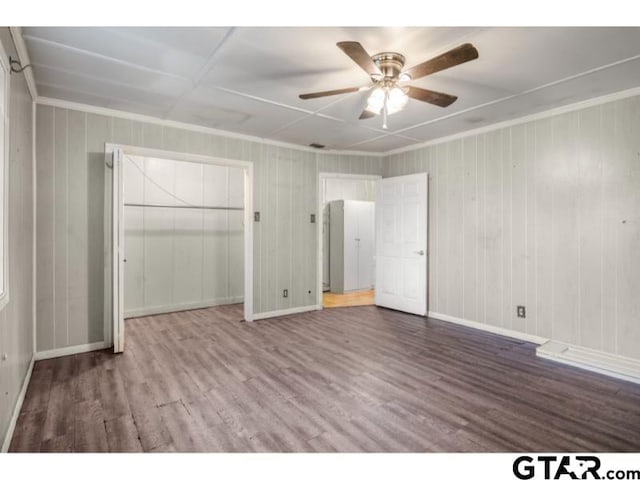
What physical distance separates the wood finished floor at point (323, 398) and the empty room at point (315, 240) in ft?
0.07

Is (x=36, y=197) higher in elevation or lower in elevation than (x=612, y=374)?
higher

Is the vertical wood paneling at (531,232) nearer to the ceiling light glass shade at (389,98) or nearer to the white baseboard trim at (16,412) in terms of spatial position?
the ceiling light glass shade at (389,98)

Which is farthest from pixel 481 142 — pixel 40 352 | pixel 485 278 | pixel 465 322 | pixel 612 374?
pixel 40 352

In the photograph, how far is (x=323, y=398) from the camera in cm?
248

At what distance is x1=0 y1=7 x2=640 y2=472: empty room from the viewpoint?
215 centimetres

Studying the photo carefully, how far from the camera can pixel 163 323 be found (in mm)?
4520

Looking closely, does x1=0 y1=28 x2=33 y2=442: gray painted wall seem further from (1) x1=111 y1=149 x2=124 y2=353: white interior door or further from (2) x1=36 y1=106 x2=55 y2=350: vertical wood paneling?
(1) x1=111 y1=149 x2=124 y2=353: white interior door

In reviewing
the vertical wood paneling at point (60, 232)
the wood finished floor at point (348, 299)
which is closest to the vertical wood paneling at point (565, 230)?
the wood finished floor at point (348, 299)

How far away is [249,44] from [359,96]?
1.27m

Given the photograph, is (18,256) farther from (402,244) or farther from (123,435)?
(402,244)

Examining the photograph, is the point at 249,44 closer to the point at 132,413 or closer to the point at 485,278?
the point at 132,413

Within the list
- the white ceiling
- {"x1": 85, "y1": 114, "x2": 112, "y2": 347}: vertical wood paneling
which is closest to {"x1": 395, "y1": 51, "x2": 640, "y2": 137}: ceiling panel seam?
the white ceiling
